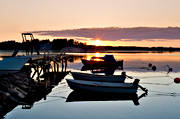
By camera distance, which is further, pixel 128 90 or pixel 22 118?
pixel 128 90

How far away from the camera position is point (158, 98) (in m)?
27.6

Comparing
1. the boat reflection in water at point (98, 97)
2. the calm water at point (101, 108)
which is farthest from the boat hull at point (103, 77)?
the calm water at point (101, 108)

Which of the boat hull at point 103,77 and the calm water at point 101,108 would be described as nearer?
the calm water at point 101,108

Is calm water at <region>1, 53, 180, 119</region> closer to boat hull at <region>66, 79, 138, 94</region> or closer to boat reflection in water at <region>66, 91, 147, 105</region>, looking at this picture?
boat reflection in water at <region>66, 91, 147, 105</region>

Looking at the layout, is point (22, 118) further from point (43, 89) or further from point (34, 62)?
point (34, 62)

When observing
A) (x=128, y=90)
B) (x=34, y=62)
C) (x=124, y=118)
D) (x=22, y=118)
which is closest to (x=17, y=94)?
(x=22, y=118)

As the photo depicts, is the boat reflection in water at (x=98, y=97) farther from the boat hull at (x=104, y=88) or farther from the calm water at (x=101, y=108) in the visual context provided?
the boat hull at (x=104, y=88)

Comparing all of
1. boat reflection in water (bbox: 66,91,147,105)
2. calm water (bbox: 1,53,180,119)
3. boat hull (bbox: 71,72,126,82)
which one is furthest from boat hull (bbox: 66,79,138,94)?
boat hull (bbox: 71,72,126,82)

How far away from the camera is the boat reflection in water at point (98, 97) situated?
26.0 m

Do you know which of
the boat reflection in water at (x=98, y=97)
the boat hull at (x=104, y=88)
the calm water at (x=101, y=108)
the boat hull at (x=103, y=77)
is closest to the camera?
the calm water at (x=101, y=108)

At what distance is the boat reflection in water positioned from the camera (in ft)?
85.3

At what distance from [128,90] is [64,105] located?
25.5 feet

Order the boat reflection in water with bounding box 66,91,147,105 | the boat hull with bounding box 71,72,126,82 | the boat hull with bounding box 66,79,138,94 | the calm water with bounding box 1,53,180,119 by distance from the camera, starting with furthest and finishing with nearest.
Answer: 1. the boat hull with bounding box 71,72,126,82
2. the boat hull with bounding box 66,79,138,94
3. the boat reflection in water with bounding box 66,91,147,105
4. the calm water with bounding box 1,53,180,119

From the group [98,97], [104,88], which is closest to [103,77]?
[104,88]
